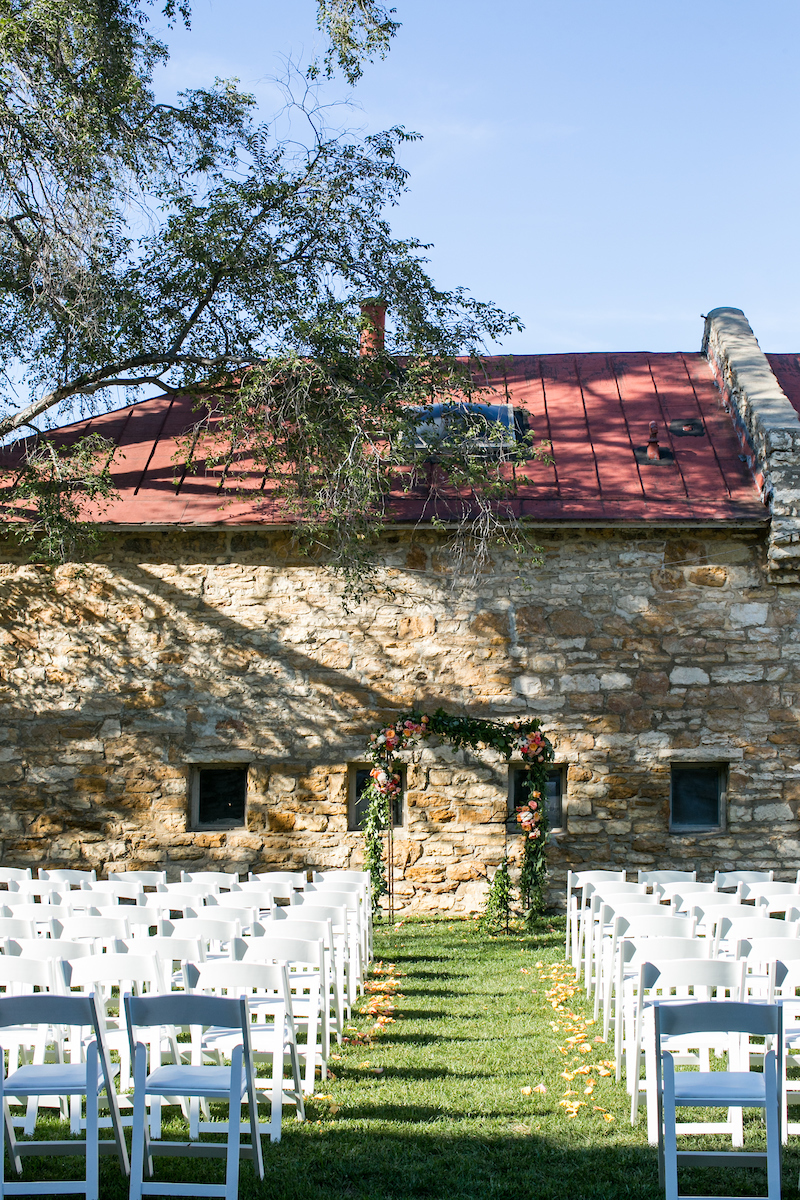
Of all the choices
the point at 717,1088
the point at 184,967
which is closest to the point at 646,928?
the point at 717,1088

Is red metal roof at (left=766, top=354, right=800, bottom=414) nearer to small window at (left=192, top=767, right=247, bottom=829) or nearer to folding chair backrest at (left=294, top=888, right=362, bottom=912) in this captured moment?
small window at (left=192, top=767, right=247, bottom=829)

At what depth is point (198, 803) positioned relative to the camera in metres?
11.4

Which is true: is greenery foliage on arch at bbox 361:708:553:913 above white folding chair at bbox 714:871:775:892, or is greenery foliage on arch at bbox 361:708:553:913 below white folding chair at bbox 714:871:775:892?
above

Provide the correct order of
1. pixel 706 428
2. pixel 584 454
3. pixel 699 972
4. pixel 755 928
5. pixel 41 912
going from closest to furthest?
pixel 699 972 → pixel 755 928 → pixel 41 912 → pixel 584 454 → pixel 706 428

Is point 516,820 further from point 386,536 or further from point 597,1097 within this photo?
point 597,1097

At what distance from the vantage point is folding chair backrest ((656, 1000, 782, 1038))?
3.71m

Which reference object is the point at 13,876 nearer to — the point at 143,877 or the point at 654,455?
the point at 143,877

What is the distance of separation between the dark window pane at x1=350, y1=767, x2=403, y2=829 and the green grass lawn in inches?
164

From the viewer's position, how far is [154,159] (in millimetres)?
11359

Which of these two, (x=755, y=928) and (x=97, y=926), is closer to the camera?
(x=755, y=928)

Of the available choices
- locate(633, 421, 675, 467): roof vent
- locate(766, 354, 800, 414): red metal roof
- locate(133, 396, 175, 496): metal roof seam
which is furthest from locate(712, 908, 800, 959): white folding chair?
locate(766, 354, 800, 414): red metal roof

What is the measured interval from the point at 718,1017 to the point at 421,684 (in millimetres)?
7406

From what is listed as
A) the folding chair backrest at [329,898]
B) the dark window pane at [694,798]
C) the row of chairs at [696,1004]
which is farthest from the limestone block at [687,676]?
the folding chair backrest at [329,898]

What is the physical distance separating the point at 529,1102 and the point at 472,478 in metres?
Answer: 6.51
